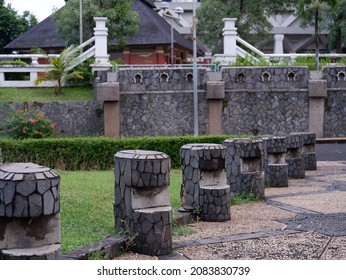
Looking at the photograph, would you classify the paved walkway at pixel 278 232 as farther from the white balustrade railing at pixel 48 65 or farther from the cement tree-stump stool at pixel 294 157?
the white balustrade railing at pixel 48 65

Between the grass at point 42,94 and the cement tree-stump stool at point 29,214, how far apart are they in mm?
17458

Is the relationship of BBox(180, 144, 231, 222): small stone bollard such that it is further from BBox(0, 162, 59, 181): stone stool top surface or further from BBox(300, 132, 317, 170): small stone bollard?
BBox(300, 132, 317, 170): small stone bollard

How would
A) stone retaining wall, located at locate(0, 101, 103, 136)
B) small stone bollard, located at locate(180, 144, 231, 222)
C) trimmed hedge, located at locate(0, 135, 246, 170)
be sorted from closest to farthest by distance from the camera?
small stone bollard, located at locate(180, 144, 231, 222) → trimmed hedge, located at locate(0, 135, 246, 170) → stone retaining wall, located at locate(0, 101, 103, 136)

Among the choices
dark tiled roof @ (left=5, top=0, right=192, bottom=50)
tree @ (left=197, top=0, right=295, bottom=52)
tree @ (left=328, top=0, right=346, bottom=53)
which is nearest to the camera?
dark tiled roof @ (left=5, top=0, right=192, bottom=50)

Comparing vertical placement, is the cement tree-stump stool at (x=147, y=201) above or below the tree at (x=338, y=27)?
below

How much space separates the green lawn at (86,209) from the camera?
6083 mm

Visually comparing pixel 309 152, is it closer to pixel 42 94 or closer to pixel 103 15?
pixel 42 94

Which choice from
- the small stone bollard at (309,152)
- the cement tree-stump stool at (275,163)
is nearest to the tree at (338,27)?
the small stone bollard at (309,152)

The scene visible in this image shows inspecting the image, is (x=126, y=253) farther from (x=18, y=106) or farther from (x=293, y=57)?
(x=293, y=57)

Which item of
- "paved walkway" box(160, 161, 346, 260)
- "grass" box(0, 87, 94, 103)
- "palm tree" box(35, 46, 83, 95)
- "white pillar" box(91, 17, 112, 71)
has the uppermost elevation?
"white pillar" box(91, 17, 112, 71)

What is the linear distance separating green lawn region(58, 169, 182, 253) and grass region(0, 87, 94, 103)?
11.1 meters

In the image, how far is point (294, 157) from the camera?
1301cm

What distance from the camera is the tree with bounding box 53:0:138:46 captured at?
86.2 feet

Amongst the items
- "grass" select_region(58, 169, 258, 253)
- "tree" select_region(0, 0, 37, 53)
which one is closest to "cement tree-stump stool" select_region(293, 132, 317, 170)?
"grass" select_region(58, 169, 258, 253)
